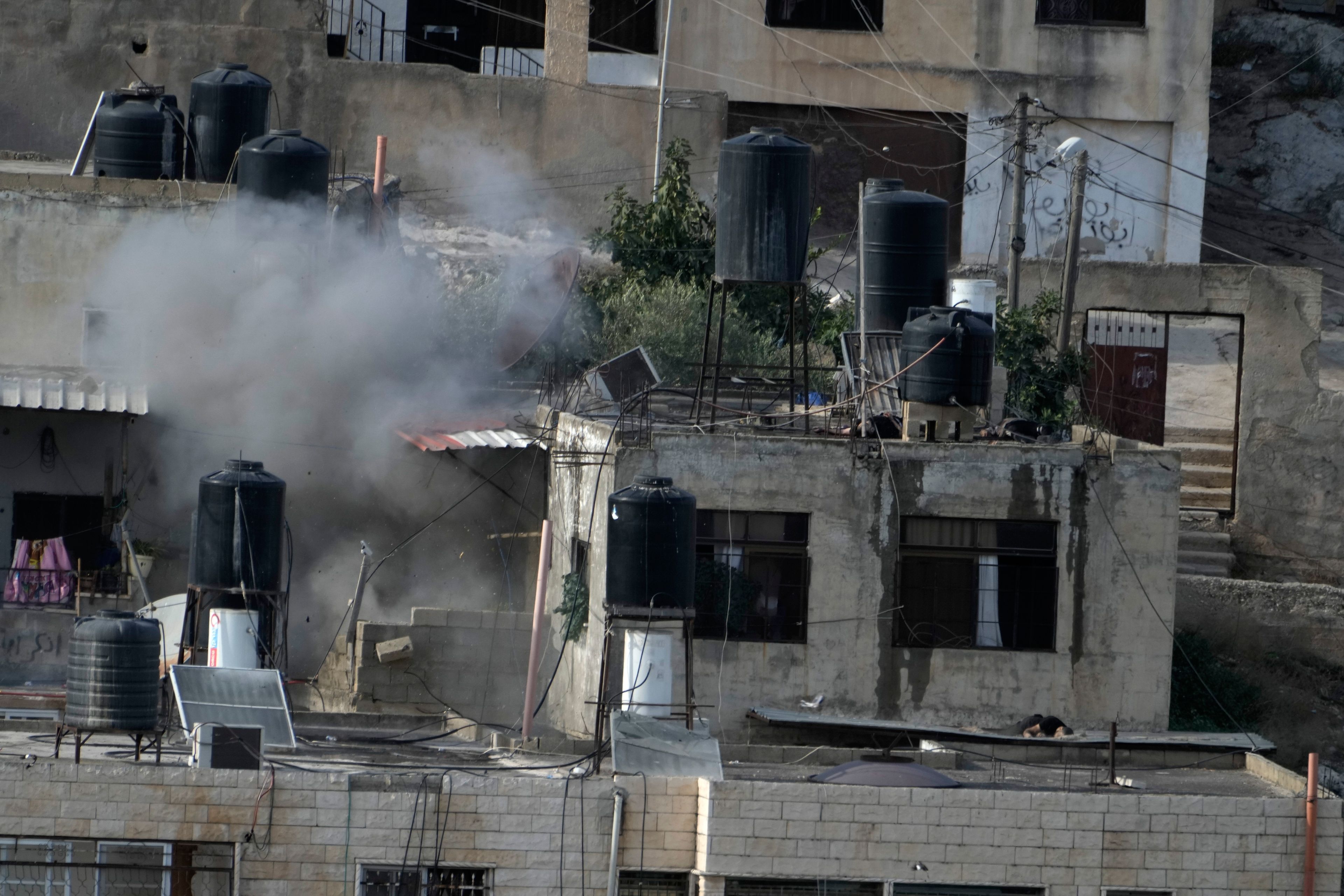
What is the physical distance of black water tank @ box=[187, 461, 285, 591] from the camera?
1917cm

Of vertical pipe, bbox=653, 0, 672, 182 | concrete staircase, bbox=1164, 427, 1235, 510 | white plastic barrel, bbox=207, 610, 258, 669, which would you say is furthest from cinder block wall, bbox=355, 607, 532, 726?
vertical pipe, bbox=653, 0, 672, 182

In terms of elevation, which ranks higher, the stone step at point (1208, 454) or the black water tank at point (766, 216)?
the black water tank at point (766, 216)

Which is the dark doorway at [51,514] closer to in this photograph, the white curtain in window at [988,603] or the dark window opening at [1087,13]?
the white curtain in window at [988,603]

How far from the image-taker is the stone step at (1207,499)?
31.2 metres

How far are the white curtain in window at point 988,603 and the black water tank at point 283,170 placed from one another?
30.6ft

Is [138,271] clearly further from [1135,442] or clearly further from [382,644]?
[1135,442]

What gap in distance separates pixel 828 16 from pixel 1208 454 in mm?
10881

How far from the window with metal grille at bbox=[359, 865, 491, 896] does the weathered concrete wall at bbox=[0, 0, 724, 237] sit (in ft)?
67.4

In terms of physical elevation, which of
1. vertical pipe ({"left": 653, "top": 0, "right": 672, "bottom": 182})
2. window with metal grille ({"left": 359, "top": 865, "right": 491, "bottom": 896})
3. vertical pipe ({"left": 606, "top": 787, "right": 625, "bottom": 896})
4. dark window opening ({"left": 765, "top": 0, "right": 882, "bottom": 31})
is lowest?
window with metal grille ({"left": 359, "top": 865, "right": 491, "bottom": 896})

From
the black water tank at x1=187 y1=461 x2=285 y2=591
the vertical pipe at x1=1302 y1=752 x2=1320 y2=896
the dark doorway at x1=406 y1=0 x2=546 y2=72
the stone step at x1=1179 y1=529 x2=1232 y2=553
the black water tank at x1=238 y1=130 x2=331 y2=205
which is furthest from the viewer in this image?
the dark doorway at x1=406 y1=0 x2=546 y2=72

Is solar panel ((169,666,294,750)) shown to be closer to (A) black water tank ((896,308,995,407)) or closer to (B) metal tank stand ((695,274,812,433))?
(B) metal tank stand ((695,274,812,433))

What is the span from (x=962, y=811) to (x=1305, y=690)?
12.2 m

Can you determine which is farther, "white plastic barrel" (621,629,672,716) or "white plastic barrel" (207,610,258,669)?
"white plastic barrel" (207,610,258,669)

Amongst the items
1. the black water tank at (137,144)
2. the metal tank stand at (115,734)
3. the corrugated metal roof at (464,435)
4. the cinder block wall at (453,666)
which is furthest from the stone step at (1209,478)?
the metal tank stand at (115,734)
